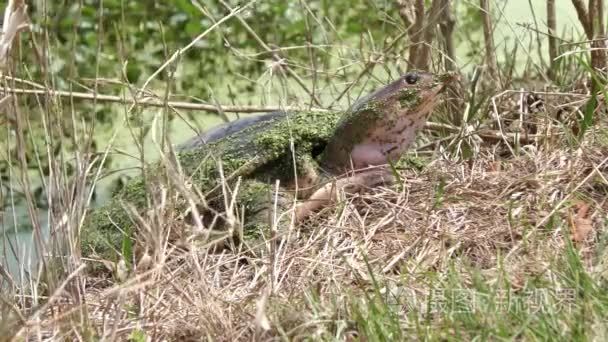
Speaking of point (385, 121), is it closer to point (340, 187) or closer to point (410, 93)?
point (410, 93)

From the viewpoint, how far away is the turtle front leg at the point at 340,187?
3211 mm

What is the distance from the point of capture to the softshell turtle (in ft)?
→ 10.7

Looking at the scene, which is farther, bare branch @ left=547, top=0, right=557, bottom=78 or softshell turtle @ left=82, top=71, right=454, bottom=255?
bare branch @ left=547, top=0, right=557, bottom=78

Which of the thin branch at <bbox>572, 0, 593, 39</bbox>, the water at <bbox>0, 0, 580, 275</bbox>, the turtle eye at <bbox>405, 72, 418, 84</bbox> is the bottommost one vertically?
the water at <bbox>0, 0, 580, 275</bbox>

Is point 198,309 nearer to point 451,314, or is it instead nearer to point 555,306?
point 451,314

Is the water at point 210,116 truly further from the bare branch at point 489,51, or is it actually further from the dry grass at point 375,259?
the dry grass at point 375,259

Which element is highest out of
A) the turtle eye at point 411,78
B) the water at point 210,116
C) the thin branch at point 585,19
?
the thin branch at point 585,19

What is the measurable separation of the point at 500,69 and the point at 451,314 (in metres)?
2.15

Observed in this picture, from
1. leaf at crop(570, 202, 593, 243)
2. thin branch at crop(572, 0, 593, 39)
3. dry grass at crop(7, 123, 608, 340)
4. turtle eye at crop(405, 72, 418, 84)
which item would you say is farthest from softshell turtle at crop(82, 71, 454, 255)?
thin branch at crop(572, 0, 593, 39)

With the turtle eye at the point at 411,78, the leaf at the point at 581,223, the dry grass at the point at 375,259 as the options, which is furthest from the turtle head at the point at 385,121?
the leaf at the point at 581,223

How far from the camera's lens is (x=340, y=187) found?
3.28m

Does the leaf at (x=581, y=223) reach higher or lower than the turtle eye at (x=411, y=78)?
lower

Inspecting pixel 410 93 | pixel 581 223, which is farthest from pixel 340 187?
pixel 581 223

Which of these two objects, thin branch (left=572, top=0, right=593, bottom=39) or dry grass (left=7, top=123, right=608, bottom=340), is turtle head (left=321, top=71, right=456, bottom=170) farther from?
thin branch (left=572, top=0, right=593, bottom=39)
